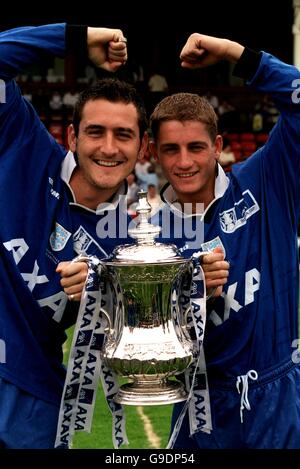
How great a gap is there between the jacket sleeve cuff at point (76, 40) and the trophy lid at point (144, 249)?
19.6 inches

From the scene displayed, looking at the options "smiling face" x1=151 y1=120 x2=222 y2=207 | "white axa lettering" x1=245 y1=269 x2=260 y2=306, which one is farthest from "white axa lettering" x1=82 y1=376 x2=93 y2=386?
"smiling face" x1=151 y1=120 x2=222 y2=207

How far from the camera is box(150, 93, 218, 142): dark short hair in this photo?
3250 mm

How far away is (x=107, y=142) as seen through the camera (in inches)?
123

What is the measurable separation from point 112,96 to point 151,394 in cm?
100

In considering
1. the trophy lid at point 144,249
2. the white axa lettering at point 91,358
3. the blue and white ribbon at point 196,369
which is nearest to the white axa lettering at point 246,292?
the blue and white ribbon at point 196,369

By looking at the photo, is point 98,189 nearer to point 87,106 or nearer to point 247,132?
point 87,106

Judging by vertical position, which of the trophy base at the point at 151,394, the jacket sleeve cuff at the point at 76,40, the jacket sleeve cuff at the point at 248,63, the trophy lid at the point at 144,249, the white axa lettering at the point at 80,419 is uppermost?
the jacket sleeve cuff at the point at 76,40

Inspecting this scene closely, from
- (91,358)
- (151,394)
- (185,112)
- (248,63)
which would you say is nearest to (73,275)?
(91,358)

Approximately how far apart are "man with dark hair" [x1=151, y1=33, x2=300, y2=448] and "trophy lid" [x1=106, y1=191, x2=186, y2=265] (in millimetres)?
299

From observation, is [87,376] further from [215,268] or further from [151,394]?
[215,268]

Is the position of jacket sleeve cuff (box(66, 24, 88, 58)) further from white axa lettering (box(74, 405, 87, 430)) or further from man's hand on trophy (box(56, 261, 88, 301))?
white axa lettering (box(74, 405, 87, 430))

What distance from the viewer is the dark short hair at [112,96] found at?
317cm

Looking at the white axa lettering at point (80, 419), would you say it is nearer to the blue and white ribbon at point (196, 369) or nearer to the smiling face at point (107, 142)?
the blue and white ribbon at point (196, 369)

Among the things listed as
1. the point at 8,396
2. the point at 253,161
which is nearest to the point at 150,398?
the point at 8,396
